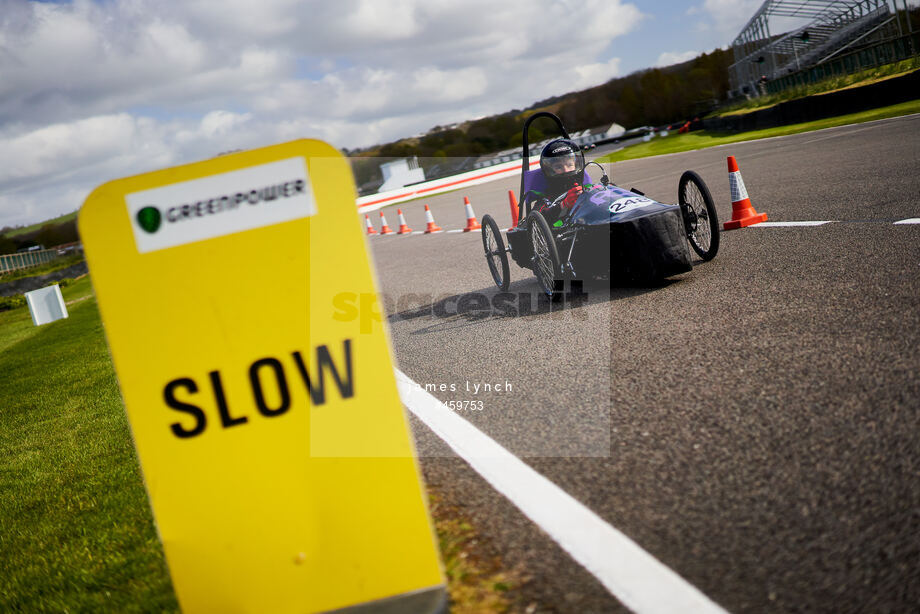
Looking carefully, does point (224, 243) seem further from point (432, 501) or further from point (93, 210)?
point (432, 501)

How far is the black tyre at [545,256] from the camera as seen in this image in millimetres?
6531

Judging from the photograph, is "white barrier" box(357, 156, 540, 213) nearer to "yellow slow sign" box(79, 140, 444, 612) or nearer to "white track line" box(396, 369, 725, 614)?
"white track line" box(396, 369, 725, 614)

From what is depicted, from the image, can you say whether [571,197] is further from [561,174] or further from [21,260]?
[21,260]

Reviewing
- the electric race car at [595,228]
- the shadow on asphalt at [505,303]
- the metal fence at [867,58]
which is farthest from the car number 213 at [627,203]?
the metal fence at [867,58]

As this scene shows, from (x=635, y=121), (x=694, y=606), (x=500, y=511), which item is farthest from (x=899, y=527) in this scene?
(x=635, y=121)

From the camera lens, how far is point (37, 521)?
429 cm

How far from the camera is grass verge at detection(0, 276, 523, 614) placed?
2.65 meters

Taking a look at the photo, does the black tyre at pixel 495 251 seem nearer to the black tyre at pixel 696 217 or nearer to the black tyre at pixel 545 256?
the black tyre at pixel 545 256

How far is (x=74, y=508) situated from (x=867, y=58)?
31565mm

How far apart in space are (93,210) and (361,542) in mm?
1249

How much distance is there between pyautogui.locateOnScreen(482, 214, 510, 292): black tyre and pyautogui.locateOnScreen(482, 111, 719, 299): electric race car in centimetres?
2

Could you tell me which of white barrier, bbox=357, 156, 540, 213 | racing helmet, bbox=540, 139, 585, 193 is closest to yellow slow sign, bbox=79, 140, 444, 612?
racing helmet, bbox=540, 139, 585, 193

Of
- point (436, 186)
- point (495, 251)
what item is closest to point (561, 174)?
point (495, 251)

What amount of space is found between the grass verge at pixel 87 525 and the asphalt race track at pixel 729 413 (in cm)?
14
